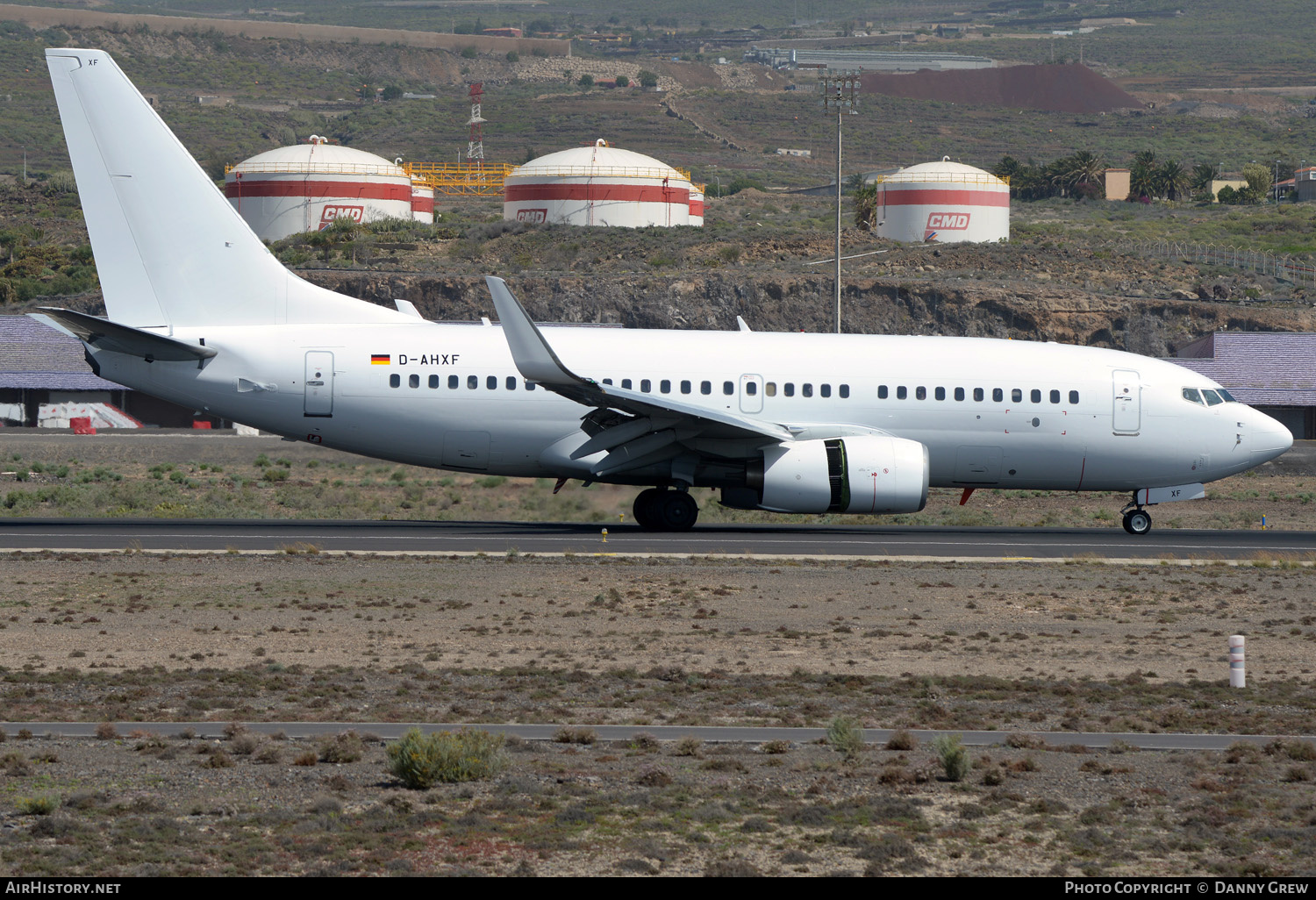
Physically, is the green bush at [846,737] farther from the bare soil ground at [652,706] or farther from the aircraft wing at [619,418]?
the aircraft wing at [619,418]

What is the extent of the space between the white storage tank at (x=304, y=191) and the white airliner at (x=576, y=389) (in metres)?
74.1

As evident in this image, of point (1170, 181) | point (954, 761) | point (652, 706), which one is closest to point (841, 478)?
point (652, 706)

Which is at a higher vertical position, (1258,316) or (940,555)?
(1258,316)

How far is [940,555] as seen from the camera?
91.5 ft

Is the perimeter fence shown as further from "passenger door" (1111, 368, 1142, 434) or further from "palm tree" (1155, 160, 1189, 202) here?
"passenger door" (1111, 368, 1142, 434)

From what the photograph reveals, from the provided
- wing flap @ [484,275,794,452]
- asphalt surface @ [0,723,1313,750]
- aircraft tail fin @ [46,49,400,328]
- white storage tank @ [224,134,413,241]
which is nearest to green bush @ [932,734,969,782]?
asphalt surface @ [0,723,1313,750]

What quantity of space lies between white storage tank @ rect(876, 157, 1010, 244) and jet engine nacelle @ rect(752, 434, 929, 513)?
7793 centimetres

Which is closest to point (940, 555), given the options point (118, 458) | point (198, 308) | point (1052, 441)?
point (1052, 441)

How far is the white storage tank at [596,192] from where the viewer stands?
105250 millimetres

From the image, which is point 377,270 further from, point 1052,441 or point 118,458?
point 1052,441

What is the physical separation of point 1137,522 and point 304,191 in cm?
8142

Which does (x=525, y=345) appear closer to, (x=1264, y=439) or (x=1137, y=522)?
(x=1137, y=522)

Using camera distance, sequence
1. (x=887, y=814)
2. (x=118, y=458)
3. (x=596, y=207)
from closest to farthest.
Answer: (x=887, y=814), (x=118, y=458), (x=596, y=207)
